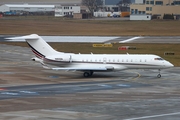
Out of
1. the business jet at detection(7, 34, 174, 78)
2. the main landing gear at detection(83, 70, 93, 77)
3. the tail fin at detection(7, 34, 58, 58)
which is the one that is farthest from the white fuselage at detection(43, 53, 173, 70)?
the tail fin at detection(7, 34, 58, 58)

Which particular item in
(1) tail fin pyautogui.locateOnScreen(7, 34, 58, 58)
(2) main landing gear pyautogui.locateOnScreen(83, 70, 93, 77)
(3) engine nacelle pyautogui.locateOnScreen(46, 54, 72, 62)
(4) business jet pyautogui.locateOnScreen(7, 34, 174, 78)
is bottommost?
(2) main landing gear pyautogui.locateOnScreen(83, 70, 93, 77)

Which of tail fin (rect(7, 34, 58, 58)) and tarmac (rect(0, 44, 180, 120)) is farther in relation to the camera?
tail fin (rect(7, 34, 58, 58))

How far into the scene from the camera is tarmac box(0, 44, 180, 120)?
3738cm

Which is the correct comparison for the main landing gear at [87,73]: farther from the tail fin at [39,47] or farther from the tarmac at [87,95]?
the tail fin at [39,47]

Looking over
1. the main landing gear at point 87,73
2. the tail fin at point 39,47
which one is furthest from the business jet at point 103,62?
the tail fin at point 39,47

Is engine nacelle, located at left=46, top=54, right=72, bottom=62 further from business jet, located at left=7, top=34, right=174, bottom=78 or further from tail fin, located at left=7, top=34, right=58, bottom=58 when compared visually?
tail fin, located at left=7, top=34, right=58, bottom=58

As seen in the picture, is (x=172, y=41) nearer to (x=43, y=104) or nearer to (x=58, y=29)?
(x=58, y=29)

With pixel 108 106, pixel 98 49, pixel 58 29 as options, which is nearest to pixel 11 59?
pixel 98 49

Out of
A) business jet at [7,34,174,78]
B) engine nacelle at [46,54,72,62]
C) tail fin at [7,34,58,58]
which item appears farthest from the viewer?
tail fin at [7,34,58,58]

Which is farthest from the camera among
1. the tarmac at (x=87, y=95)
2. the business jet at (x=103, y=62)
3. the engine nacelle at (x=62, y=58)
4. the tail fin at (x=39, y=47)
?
the tail fin at (x=39, y=47)

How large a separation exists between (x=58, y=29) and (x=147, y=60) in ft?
282

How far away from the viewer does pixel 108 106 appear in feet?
133

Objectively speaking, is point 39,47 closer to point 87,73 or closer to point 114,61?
point 87,73

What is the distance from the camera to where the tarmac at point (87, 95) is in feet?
123
